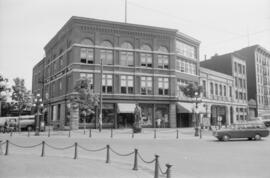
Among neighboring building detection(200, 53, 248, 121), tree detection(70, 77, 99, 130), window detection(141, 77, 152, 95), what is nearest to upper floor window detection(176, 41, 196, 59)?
window detection(141, 77, 152, 95)

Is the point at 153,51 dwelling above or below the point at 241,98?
above

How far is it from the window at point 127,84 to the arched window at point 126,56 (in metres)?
1.88

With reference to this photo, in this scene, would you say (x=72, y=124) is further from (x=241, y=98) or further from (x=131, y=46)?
(x=241, y=98)

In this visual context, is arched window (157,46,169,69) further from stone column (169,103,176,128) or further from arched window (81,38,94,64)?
arched window (81,38,94,64)

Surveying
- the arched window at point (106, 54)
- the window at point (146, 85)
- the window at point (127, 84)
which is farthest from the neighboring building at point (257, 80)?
the arched window at point (106, 54)

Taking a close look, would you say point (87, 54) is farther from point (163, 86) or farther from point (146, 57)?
point (163, 86)

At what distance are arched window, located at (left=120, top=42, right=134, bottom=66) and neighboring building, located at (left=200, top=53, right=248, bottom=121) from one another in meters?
26.0

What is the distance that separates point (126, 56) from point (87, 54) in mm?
5511

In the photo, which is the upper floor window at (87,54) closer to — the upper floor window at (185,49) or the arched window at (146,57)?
the arched window at (146,57)

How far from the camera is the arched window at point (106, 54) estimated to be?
37544 mm

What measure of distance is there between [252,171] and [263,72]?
206ft

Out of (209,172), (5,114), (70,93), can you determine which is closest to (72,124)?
(70,93)

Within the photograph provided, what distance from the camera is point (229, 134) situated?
2209cm

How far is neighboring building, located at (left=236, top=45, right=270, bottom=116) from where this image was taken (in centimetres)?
6277
